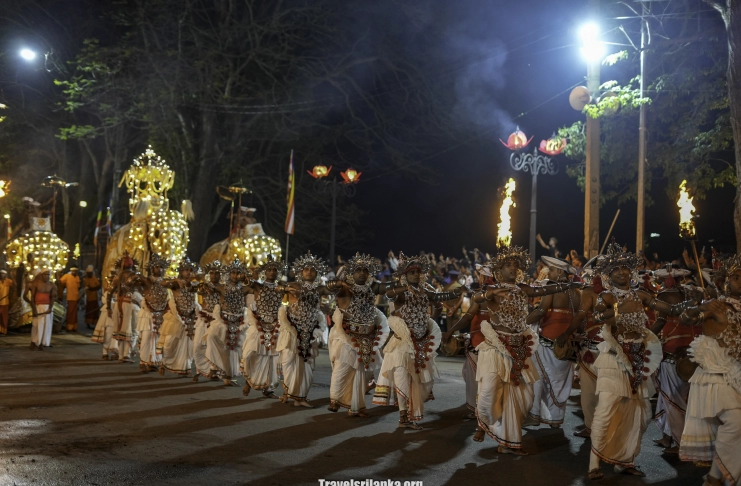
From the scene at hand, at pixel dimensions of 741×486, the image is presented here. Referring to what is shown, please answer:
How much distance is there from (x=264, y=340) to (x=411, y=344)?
298 cm

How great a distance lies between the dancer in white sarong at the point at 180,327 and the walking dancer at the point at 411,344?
17.0 feet

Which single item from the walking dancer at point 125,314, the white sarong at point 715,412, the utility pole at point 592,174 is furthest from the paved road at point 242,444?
the utility pole at point 592,174

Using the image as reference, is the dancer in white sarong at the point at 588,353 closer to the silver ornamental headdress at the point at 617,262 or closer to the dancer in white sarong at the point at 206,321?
the silver ornamental headdress at the point at 617,262

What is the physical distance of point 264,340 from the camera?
11.6 meters

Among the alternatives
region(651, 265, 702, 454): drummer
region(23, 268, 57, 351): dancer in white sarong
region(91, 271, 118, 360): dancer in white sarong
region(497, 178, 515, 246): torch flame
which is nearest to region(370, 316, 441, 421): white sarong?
region(651, 265, 702, 454): drummer

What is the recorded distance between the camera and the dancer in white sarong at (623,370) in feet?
23.6

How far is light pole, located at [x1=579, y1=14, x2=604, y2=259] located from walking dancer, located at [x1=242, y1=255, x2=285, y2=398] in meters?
6.29

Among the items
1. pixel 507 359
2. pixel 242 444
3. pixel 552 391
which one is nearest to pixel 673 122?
pixel 552 391

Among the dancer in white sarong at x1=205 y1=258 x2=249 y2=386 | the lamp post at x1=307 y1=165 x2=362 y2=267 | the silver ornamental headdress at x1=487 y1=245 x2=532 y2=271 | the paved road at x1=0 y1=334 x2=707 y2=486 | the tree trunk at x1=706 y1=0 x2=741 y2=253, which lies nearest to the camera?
the paved road at x1=0 y1=334 x2=707 y2=486

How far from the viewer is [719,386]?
6449 millimetres

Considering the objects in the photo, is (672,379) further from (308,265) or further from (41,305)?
(41,305)

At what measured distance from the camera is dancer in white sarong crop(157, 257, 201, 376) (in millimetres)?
13656

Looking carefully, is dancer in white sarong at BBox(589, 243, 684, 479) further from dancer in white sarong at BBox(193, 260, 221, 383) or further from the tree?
the tree

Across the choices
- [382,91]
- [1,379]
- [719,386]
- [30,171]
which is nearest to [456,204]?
[382,91]
